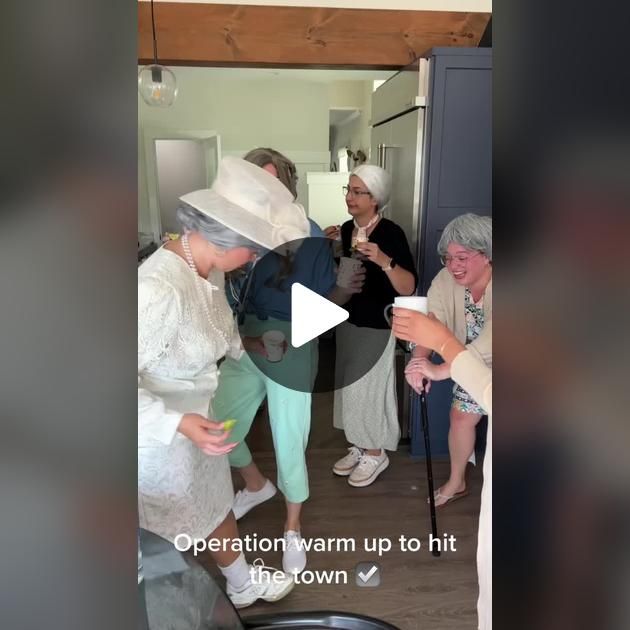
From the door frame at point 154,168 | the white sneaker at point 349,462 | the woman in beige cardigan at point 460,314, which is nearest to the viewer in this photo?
the door frame at point 154,168

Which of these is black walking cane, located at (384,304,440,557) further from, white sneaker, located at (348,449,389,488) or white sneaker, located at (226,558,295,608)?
white sneaker, located at (226,558,295,608)

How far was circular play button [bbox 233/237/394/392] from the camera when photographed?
49 centimetres

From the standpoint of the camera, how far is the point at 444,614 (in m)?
0.52

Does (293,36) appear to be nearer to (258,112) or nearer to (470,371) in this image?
(258,112)

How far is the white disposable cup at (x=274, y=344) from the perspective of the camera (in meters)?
0.51

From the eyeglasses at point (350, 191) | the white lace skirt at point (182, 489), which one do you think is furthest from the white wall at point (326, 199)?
the white lace skirt at point (182, 489)

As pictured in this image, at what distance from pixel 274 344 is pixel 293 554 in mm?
236

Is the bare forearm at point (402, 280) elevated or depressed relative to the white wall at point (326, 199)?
depressed

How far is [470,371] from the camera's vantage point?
1.32ft

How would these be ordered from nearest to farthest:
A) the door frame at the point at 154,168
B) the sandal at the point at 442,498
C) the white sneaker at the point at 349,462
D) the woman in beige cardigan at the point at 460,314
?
the door frame at the point at 154,168 → the woman in beige cardigan at the point at 460,314 → the sandal at the point at 442,498 → the white sneaker at the point at 349,462

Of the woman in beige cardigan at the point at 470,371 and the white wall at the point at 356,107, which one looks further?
the white wall at the point at 356,107

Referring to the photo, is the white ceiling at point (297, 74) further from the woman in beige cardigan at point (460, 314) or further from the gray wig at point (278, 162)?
the woman in beige cardigan at point (460, 314)

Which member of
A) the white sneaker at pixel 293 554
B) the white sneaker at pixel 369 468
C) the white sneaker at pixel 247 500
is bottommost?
the white sneaker at pixel 293 554
